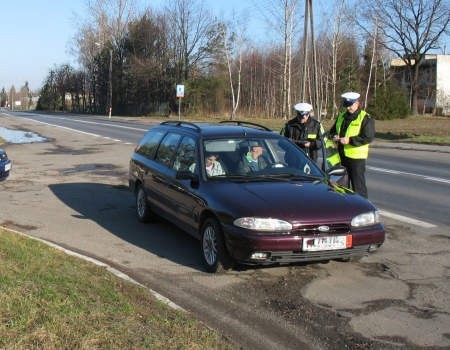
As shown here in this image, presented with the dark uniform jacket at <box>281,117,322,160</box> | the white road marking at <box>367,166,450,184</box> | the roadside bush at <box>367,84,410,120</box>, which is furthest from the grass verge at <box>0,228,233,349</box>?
the roadside bush at <box>367,84,410,120</box>

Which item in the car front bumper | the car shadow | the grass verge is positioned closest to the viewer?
the grass verge

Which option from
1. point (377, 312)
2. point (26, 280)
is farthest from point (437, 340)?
point (26, 280)

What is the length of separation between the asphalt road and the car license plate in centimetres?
36

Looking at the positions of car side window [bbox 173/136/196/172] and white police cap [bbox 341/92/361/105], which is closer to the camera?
car side window [bbox 173/136/196/172]

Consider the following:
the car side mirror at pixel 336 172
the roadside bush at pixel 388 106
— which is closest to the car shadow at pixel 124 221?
the car side mirror at pixel 336 172

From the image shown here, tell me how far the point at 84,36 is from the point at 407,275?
268 ft

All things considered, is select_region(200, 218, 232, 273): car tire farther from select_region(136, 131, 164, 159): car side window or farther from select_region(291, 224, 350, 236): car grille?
select_region(136, 131, 164, 159): car side window

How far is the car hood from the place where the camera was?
528 centimetres

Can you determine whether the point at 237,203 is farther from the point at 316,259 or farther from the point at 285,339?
the point at 285,339

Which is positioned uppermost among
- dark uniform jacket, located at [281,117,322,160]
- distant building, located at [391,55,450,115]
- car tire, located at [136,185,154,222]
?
distant building, located at [391,55,450,115]

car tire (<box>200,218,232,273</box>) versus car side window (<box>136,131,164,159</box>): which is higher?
car side window (<box>136,131,164,159</box>)

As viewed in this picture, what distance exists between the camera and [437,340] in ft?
13.5

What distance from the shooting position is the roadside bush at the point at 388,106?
50.3 meters

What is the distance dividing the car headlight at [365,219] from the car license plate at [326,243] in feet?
0.53
